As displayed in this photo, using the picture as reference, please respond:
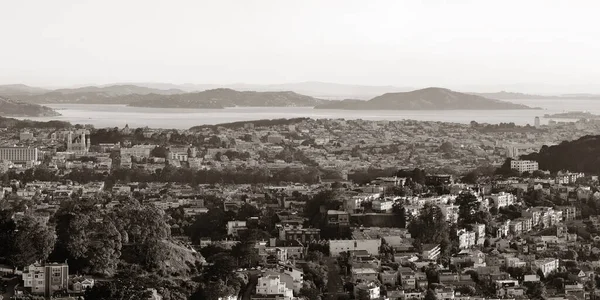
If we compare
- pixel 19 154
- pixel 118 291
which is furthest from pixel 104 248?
pixel 19 154

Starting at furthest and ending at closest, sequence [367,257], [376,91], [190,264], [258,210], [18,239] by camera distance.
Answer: [376,91], [258,210], [367,257], [190,264], [18,239]

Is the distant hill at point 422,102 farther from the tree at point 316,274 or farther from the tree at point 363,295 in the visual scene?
the tree at point 363,295

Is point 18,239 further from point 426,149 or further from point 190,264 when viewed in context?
point 426,149

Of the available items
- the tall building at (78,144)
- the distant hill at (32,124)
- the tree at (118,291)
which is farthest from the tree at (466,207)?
the distant hill at (32,124)

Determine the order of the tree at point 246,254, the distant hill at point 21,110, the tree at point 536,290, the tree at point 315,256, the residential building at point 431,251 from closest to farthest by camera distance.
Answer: the tree at point 536,290
the tree at point 246,254
the tree at point 315,256
the residential building at point 431,251
the distant hill at point 21,110

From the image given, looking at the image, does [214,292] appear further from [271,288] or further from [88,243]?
[88,243]

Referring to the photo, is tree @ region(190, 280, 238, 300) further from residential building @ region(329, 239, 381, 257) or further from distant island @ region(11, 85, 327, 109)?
distant island @ region(11, 85, 327, 109)

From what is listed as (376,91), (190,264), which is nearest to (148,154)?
(190,264)
